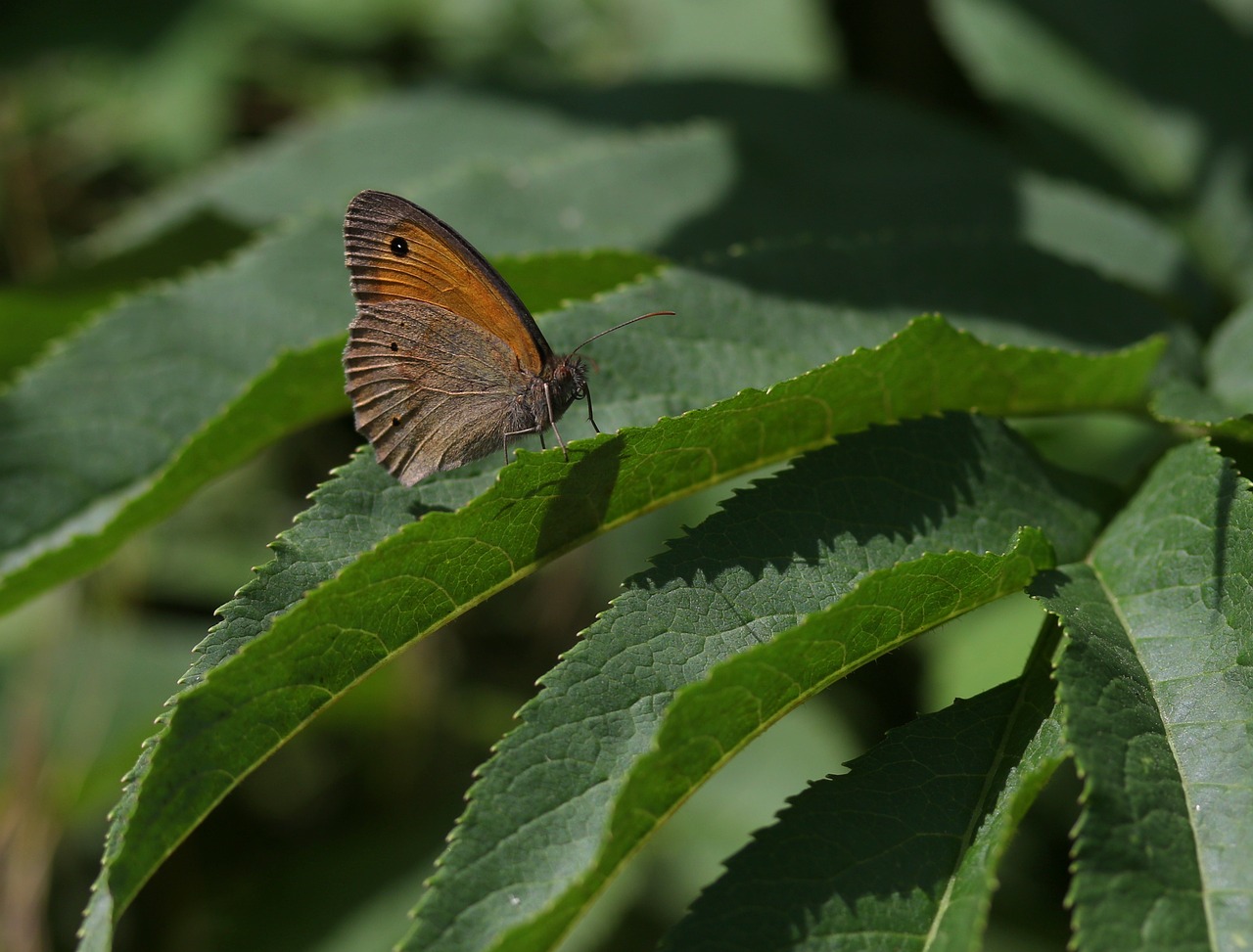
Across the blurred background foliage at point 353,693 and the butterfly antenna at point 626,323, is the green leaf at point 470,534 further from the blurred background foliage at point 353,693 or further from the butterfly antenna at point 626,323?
the blurred background foliage at point 353,693

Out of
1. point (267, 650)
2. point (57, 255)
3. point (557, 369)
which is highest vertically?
point (57, 255)

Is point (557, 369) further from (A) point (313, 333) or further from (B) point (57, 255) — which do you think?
(B) point (57, 255)

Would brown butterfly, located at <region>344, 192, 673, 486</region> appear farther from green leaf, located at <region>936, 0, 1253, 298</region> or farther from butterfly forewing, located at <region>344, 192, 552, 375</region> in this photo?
green leaf, located at <region>936, 0, 1253, 298</region>

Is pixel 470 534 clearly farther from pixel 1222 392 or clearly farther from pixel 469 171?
pixel 1222 392

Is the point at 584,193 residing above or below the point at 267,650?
above

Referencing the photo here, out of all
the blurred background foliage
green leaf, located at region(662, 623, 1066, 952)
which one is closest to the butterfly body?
green leaf, located at region(662, 623, 1066, 952)

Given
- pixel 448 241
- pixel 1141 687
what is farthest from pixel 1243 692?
pixel 448 241

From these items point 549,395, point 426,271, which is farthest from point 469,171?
point 549,395
